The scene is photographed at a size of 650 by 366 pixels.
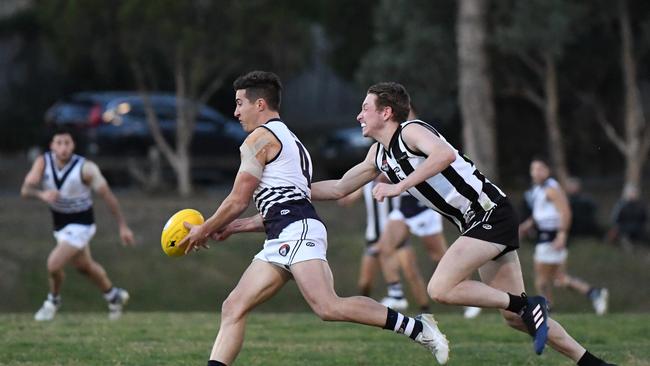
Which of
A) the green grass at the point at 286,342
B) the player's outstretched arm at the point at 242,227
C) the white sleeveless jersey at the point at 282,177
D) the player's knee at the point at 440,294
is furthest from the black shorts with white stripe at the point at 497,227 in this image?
the green grass at the point at 286,342

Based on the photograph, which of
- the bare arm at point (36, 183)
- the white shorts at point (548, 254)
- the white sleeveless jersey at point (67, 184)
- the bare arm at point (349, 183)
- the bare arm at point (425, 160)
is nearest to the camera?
the bare arm at point (425, 160)

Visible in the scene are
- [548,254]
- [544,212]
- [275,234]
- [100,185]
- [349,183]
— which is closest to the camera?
[275,234]

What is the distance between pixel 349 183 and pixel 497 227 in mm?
1166

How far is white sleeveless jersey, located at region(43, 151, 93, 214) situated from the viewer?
14203mm

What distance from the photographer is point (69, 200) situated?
14.4 meters

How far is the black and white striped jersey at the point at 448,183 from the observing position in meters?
9.18

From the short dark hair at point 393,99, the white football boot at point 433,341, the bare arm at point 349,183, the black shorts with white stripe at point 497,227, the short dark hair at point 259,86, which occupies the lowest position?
the white football boot at point 433,341

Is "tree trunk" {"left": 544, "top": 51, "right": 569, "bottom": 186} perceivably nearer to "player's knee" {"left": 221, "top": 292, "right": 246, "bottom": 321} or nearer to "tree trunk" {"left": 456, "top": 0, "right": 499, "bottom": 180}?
"tree trunk" {"left": 456, "top": 0, "right": 499, "bottom": 180}

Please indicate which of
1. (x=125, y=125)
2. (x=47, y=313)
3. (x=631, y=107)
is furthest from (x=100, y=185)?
(x=631, y=107)

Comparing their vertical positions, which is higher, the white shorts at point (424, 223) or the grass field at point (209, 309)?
the white shorts at point (424, 223)

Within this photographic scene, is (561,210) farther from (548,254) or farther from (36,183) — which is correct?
(36,183)

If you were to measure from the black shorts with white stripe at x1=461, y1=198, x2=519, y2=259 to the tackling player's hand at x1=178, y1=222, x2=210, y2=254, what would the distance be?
1.85 metres

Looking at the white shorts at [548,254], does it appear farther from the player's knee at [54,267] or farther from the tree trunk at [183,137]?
the tree trunk at [183,137]

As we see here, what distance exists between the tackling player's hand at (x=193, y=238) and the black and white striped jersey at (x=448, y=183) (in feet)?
4.62
